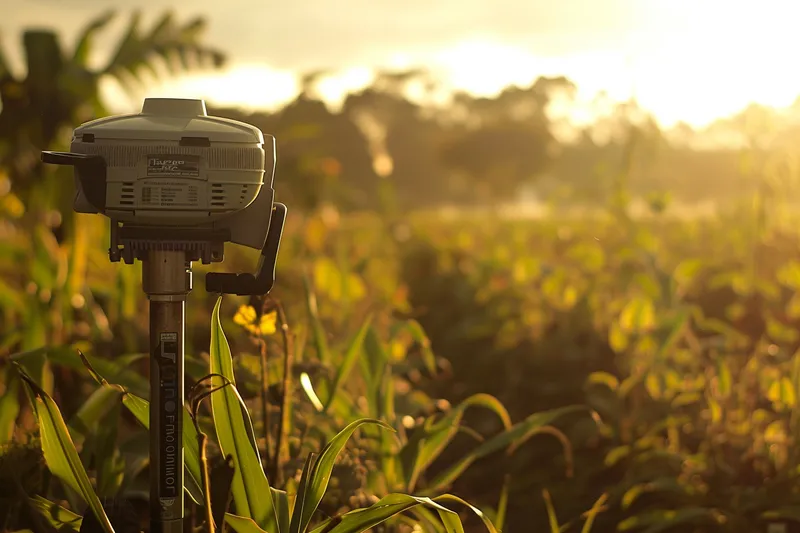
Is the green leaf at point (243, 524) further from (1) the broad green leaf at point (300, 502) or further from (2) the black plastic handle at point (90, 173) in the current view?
(2) the black plastic handle at point (90, 173)

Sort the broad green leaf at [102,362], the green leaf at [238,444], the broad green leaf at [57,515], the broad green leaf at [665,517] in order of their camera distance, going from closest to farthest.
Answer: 1. the green leaf at [238,444]
2. the broad green leaf at [57,515]
3. the broad green leaf at [102,362]
4. the broad green leaf at [665,517]

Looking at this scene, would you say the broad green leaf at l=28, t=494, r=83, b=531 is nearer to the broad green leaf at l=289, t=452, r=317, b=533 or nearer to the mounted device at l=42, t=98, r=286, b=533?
the mounted device at l=42, t=98, r=286, b=533

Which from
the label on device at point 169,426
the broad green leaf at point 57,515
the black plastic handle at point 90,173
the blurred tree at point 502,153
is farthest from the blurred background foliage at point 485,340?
the blurred tree at point 502,153

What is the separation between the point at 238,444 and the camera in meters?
1.57

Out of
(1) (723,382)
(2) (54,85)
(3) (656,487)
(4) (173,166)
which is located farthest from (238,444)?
(2) (54,85)

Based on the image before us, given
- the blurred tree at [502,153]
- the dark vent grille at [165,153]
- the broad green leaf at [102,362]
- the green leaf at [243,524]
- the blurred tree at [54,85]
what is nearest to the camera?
the dark vent grille at [165,153]

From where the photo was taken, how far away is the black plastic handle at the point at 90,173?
1347 millimetres

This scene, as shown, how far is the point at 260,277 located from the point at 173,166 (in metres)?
0.26

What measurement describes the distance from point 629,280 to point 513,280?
77cm

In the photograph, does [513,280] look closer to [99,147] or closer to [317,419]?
[317,419]

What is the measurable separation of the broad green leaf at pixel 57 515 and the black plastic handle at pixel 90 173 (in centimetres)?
67

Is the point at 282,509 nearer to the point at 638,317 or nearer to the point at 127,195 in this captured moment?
the point at 127,195

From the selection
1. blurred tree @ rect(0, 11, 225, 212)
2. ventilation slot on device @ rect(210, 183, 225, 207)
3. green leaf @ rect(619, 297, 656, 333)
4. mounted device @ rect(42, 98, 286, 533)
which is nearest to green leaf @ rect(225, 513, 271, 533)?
mounted device @ rect(42, 98, 286, 533)

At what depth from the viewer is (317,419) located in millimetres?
2213
